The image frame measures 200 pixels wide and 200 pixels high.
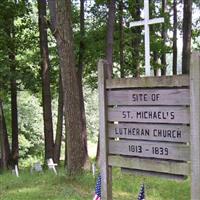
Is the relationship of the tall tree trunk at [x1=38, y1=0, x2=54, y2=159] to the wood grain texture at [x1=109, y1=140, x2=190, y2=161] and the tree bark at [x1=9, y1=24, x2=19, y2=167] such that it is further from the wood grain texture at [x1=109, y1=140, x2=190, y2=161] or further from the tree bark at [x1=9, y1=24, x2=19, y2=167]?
the wood grain texture at [x1=109, y1=140, x2=190, y2=161]

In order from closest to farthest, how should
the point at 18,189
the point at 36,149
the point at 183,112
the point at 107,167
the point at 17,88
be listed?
the point at 183,112, the point at 107,167, the point at 18,189, the point at 17,88, the point at 36,149

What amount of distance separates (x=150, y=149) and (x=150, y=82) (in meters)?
0.80

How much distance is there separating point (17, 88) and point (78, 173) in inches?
400

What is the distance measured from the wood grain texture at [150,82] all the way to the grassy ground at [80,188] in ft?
12.1

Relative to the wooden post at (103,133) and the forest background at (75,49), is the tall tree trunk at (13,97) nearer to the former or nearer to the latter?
the forest background at (75,49)

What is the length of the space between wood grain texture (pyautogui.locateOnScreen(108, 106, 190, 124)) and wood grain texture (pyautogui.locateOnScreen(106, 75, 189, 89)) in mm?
→ 262

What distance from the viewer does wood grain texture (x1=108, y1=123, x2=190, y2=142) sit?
5254mm

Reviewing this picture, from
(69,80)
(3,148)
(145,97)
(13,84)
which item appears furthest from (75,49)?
(145,97)

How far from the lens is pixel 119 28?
20.9m

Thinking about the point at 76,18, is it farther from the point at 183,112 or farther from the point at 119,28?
the point at 183,112

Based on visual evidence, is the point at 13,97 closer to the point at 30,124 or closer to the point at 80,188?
the point at 80,188

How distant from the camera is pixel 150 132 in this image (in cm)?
554

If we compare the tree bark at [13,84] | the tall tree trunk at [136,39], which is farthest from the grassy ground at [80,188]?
the tall tree trunk at [136,39]

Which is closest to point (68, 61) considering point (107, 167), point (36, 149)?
point (107, 167)
